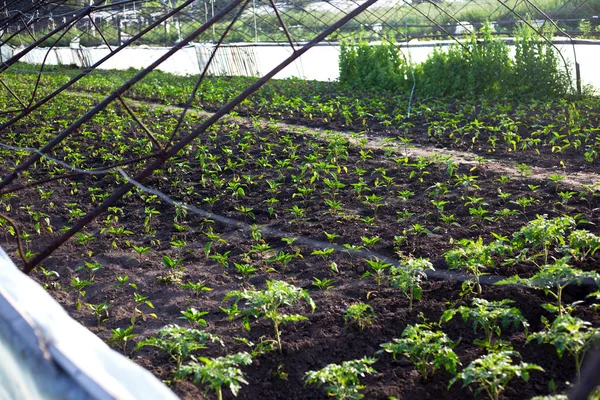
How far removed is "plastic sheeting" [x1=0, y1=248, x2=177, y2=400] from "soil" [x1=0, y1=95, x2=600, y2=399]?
1354 mm

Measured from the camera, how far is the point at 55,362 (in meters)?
1.59

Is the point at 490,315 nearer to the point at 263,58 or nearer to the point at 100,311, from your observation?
the point at 100,311

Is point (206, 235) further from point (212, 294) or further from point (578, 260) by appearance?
point (578, 260)

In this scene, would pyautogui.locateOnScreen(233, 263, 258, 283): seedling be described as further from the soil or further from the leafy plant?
the leafy plant

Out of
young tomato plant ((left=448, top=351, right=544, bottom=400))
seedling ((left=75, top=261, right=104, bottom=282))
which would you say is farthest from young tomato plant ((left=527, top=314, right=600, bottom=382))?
seedling ((left=75, top=261, right=104, bottom=282))

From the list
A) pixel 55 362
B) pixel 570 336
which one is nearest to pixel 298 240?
pixel 570 336

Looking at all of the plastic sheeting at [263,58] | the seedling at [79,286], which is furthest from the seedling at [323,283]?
the plastic sheeting at [263,58]

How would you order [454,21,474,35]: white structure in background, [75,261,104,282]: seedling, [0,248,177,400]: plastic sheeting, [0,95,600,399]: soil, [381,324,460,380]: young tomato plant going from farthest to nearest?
[454,21,474,35]: white structure in background → [75,261,104,282]: seedling → [0,95,600,399]: soil → [381,324,460,380]: young tomato plant → [0,248,177,400]: plastic sheeting

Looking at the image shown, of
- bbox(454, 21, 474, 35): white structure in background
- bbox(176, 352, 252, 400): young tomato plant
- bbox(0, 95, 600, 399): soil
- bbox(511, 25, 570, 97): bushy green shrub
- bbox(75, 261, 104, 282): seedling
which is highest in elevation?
bbox(454, 21, 474, 35): white structure in background

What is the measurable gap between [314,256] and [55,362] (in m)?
3.14

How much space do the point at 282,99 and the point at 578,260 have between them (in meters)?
7.49

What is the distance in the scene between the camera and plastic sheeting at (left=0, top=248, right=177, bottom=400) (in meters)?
1.53

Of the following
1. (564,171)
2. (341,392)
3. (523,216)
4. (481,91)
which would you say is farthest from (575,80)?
(341,392)

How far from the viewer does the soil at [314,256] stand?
3152 mm
